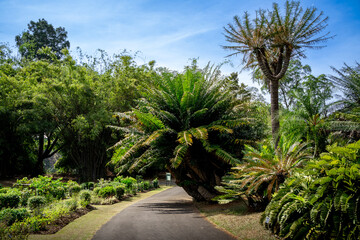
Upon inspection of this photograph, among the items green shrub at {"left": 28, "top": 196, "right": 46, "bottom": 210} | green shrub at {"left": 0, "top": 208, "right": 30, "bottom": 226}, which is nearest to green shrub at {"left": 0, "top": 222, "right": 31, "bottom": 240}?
green shrub at {"left": 0, "top": 208, "right": 30, "bottom": 226}

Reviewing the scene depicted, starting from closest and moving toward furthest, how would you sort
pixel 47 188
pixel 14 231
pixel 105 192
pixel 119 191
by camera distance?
pixel 14 231, pixel 47 188, pixel 105 192, pixel 119 191

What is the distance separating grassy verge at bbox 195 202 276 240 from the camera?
7434 mm

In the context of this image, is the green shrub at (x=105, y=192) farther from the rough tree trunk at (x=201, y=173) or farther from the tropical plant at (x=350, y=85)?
the tropical plant at (x=350, y=85)

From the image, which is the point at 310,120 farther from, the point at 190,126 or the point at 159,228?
the point at 159,228

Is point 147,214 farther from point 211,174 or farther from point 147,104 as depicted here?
point 147,104

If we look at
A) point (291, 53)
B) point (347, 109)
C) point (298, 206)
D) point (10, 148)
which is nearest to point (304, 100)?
point (347, 109)

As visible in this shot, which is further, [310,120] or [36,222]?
[310,120]

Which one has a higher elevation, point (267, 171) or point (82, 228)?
point (267, 171)

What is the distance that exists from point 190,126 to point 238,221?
19.0 ft

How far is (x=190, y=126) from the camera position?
45.5 ft

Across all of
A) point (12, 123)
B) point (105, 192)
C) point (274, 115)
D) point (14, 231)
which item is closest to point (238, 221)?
point (274, 115)

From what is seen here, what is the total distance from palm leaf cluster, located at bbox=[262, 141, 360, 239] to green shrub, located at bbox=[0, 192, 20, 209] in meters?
8.92

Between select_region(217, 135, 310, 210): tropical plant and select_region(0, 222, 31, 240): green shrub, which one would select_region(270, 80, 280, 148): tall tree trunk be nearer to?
select_region(217, 135, 310, 210): tropical plant

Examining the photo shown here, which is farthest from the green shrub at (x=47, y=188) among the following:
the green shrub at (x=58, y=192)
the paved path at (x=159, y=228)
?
the paved path at (x=159, y=228)
